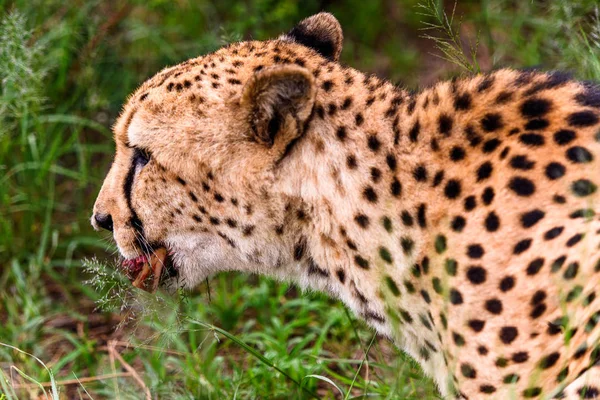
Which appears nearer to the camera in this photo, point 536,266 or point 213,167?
point 536,266

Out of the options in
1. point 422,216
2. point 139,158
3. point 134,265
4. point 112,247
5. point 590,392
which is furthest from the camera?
point 112,247

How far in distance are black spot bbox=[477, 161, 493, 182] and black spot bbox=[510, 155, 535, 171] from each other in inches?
2.6

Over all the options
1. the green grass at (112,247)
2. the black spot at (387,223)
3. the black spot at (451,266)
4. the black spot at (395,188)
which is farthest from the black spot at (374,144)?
the green grass at (112,247)

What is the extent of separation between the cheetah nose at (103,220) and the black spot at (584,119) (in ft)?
5.04

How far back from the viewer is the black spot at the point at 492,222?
8.70 ft

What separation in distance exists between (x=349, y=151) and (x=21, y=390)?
6.03 feet

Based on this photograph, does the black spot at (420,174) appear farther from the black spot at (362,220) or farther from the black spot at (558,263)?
the black spot at (558,263)

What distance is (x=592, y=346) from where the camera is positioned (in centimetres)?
252

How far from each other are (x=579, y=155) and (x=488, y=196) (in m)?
0.28

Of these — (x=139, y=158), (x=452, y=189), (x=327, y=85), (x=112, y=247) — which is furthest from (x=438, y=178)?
(x=112, y=247)

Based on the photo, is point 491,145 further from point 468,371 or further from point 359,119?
point 468,371

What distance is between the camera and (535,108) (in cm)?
275

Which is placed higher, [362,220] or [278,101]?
[278,101]

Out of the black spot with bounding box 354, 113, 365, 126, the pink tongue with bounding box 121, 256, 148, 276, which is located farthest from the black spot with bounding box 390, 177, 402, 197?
the pink tongue with bounding box 121, 256, 148, 276
